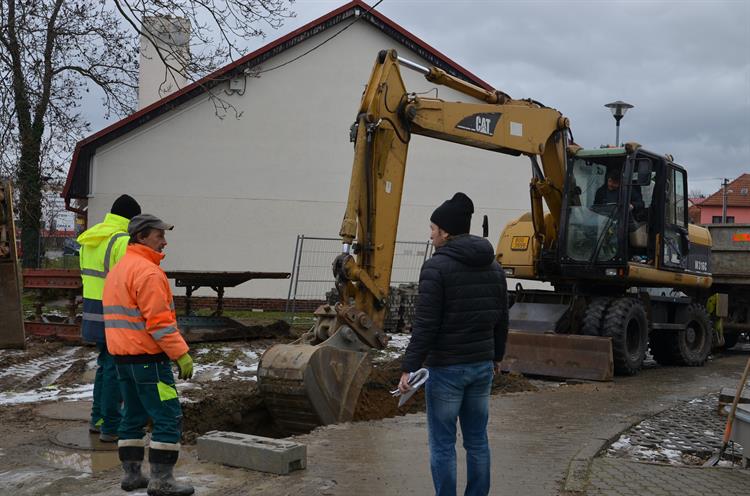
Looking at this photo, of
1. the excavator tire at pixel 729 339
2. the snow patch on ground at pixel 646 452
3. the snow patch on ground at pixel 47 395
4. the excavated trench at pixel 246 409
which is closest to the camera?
the snow patch on ground at pixel 646 452

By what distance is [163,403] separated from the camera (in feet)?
18.0

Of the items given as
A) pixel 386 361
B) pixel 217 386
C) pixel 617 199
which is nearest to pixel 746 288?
pixel 617 199

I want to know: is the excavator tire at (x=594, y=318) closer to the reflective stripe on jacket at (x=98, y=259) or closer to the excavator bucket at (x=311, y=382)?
the excavator bucket at (x=311, y=382)

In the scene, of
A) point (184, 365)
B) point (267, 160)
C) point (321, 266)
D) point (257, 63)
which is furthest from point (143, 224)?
point (257, 63)

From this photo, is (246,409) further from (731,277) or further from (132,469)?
(731,277)

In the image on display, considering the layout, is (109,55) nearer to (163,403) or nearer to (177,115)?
(177,115)

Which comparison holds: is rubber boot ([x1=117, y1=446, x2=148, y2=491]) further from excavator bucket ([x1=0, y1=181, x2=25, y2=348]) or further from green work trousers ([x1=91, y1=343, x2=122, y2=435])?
excavator bucket ([x1=0, y1=181, x2=25, y2=348])

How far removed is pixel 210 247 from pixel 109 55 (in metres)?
6.45

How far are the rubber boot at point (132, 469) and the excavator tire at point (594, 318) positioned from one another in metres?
8.04

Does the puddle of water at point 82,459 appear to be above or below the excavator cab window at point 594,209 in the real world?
below

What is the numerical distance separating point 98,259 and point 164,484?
2.35 meters

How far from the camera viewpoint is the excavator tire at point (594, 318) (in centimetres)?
1223

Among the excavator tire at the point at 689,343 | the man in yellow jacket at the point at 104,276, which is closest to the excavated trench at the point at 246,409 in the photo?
the man in yellow jacket at the point at 104,276

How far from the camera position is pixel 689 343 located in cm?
1483
